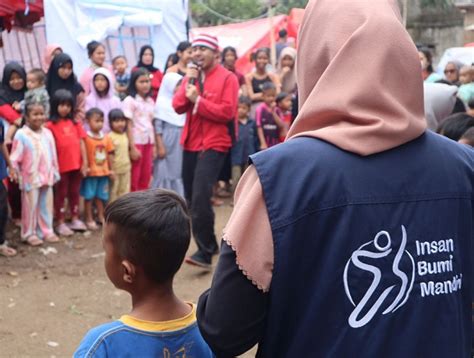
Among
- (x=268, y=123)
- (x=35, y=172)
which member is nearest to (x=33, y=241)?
(x=35, y=172)

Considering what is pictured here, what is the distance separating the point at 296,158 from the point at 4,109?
6038 millimetres

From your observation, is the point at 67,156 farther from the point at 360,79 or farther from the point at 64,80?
the point at 360,79

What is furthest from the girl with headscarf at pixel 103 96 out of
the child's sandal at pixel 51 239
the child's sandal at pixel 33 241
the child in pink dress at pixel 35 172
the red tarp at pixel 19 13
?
the red tarp at pixel 19 13

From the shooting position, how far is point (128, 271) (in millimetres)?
2258

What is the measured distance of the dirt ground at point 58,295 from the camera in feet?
16.4

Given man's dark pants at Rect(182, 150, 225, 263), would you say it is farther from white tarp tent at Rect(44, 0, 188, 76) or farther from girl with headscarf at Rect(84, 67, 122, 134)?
white tarp tent at Rect(44, 0, 188, 76)

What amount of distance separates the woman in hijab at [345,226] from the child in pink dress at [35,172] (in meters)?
5.54

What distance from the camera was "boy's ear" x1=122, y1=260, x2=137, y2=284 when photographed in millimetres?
2254

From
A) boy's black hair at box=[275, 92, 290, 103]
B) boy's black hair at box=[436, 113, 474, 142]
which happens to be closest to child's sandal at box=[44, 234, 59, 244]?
boy's black hair at box=[275, 92, 290, 103]

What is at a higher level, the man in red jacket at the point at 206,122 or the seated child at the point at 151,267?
the seated child at the point at 151,267

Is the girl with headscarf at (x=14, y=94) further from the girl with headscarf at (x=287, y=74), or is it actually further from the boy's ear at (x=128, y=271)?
the boy's ear at (x=128, y=271)

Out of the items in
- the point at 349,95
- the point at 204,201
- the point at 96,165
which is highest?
the point at 349,95

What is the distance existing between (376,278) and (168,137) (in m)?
7.38

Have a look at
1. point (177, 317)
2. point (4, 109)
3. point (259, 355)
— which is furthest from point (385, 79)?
point (4, 109)
